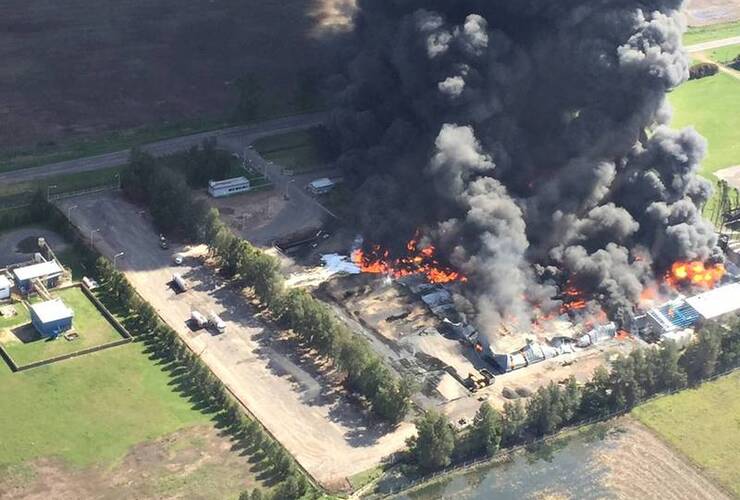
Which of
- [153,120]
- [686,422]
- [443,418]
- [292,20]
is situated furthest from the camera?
[292,20]

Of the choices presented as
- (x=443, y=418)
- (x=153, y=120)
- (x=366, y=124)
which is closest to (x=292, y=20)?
(x=153, y=120)

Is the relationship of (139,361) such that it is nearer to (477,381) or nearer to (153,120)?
(477,381)

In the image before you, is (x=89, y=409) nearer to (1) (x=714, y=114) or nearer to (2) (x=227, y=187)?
(2) (x=227, y=187)

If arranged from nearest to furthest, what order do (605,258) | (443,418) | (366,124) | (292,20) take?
(443,418) → (605,258) → (366,124) → (292,20)

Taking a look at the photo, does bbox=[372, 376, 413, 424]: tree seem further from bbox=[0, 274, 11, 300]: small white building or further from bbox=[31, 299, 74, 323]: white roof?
bbox=[0, 274, 11, 300]: small white building

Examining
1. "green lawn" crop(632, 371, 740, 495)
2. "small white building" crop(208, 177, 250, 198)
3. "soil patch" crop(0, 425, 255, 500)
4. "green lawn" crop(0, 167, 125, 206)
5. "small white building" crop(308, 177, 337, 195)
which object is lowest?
"green lawn" crop(632, 371, 740, 495)

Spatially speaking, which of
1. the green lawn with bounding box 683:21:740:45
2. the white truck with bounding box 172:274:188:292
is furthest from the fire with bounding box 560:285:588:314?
the green lawn with bounding box 683:21:740:45
